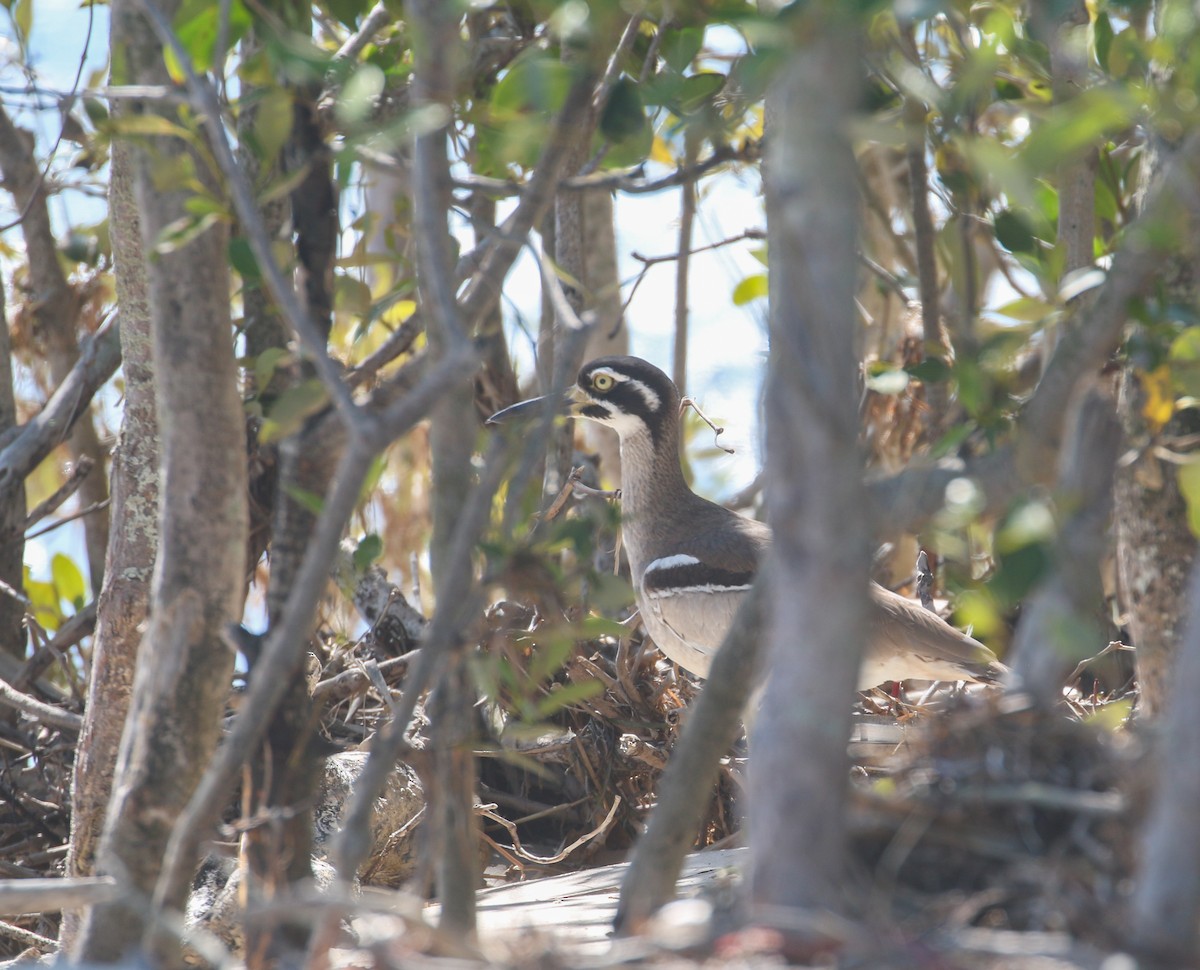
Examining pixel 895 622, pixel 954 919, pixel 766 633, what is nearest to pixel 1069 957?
pixel 954 919

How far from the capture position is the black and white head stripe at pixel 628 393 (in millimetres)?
4914

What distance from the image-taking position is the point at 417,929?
1651 millimetres

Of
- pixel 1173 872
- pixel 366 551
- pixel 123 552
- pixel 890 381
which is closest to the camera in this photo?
pixel 1173 872

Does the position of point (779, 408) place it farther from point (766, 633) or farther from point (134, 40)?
point (134, 40)

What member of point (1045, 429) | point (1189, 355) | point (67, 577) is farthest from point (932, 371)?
point (67, 577)

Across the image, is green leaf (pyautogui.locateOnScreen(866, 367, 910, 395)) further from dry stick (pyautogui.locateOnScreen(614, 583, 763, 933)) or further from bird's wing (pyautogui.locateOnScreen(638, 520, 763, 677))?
bird's wing (pyautogui.locateOnScreen(638, 520, 763, 677))

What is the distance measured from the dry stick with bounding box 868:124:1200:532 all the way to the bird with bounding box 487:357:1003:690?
166 centimetres

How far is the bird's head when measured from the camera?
→ 194 inches

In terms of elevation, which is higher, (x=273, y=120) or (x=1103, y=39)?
(x=1103, y=39)

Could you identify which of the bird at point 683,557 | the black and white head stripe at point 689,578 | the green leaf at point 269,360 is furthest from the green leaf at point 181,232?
the black and white head stripe at point 689,578

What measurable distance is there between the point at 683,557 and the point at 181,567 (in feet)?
8.20

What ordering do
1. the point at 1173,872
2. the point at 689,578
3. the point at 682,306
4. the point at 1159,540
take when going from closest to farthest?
1. the point at 1173,872
2. the point at 1159,540
3. the point at 689,578
4. the point at 682,306

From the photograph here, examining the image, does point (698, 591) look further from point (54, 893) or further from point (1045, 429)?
point (54, 893)

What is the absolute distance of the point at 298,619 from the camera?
76.7 inches
